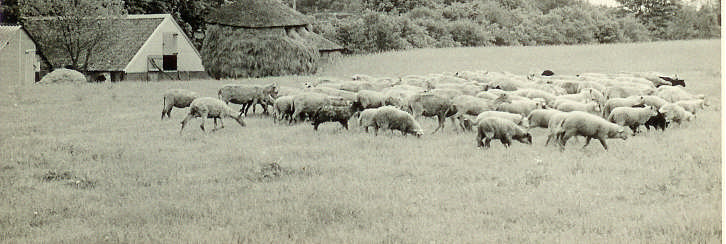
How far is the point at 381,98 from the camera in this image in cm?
710

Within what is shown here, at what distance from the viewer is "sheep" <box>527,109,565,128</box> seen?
20.4 feet

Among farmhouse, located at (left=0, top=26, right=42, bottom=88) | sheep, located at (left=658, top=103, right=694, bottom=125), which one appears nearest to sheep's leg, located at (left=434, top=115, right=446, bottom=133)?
sheep, located at (left=658, top=103, right=694, bottom=125)

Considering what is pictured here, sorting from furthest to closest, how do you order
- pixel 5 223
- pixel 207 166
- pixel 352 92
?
1. pixel 352 92
2. pixel 207 166
3. pixel 5 223

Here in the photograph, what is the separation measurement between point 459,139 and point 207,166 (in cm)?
214

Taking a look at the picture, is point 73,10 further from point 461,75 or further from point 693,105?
point 693,105

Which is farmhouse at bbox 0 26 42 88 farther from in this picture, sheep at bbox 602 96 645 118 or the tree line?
sheep at bbox 602 96 645 118

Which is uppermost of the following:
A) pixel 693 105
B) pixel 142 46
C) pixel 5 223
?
pixel 142 46

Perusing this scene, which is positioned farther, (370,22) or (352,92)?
(352,92)

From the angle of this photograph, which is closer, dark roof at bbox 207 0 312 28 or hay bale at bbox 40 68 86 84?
hay bale at bbox 40 68 86 84

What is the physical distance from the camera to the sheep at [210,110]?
556 centimetres

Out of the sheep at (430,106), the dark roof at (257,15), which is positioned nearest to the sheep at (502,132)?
the sheep at (430,106)

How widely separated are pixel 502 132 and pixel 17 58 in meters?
3.59

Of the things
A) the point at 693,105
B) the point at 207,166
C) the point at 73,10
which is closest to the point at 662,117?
the point at 693,105

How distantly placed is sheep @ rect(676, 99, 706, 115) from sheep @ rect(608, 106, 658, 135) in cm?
28
